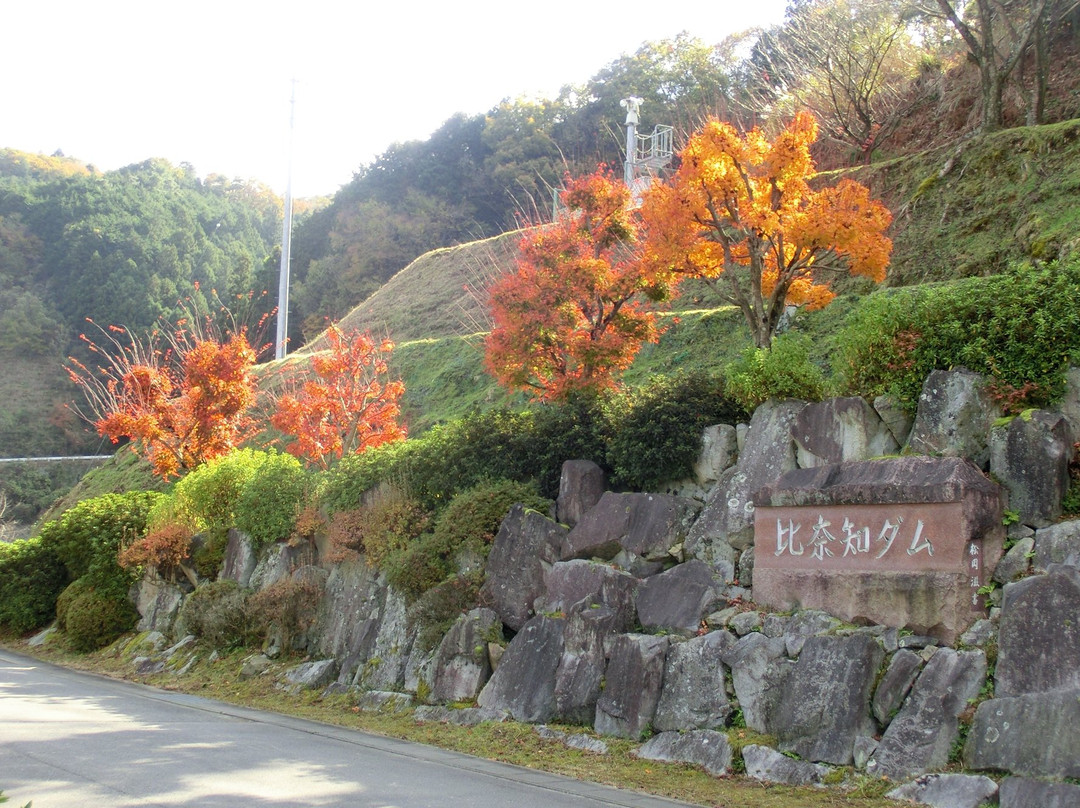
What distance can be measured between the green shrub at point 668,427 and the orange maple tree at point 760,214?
2.24 m

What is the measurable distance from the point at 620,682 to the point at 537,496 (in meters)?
3.22

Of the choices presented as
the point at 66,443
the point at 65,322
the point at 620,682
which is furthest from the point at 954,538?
the point at 65,322

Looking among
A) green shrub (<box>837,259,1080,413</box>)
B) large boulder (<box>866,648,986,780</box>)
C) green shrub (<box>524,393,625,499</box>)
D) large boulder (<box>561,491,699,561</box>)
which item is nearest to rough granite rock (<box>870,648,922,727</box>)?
large boulder (<box>866,648,986,780</box>)

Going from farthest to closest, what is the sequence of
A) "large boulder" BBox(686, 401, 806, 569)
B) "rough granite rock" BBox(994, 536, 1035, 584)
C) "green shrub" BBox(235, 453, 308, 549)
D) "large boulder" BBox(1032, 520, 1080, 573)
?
1. "green shrub" BBox(235, 453, 308, 549)
2. "large boulder" BBox(686, 401, 806, 569)
3. "rough granite rock" BBox(994, 536, 1035, 584)
4. "large boulder" BBox(1032, 520, 1080, 573)

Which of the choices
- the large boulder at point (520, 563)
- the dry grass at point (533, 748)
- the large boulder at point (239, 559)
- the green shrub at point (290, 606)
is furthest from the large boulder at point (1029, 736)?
the large boulder at point (239, 559)

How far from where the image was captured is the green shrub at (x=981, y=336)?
8477 millimetres

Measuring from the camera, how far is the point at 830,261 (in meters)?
16.7

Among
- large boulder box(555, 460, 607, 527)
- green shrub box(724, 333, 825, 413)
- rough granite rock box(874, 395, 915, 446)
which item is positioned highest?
green shrub box(724, 333, 825, 413)

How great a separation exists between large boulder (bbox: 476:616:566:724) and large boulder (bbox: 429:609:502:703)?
0.23m

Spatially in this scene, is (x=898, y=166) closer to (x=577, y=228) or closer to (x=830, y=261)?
(x=830, y=261)

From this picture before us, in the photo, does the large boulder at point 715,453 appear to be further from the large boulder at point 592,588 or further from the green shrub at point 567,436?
the large boulder at point 592,588

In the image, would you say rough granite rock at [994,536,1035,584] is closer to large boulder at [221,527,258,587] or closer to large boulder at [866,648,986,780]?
large boulder at [866,648,986,780]

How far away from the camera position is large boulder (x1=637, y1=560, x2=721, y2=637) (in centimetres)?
954

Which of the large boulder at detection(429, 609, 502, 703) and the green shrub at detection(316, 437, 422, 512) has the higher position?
the green shrub at detection(316, 437, 422, 512)
